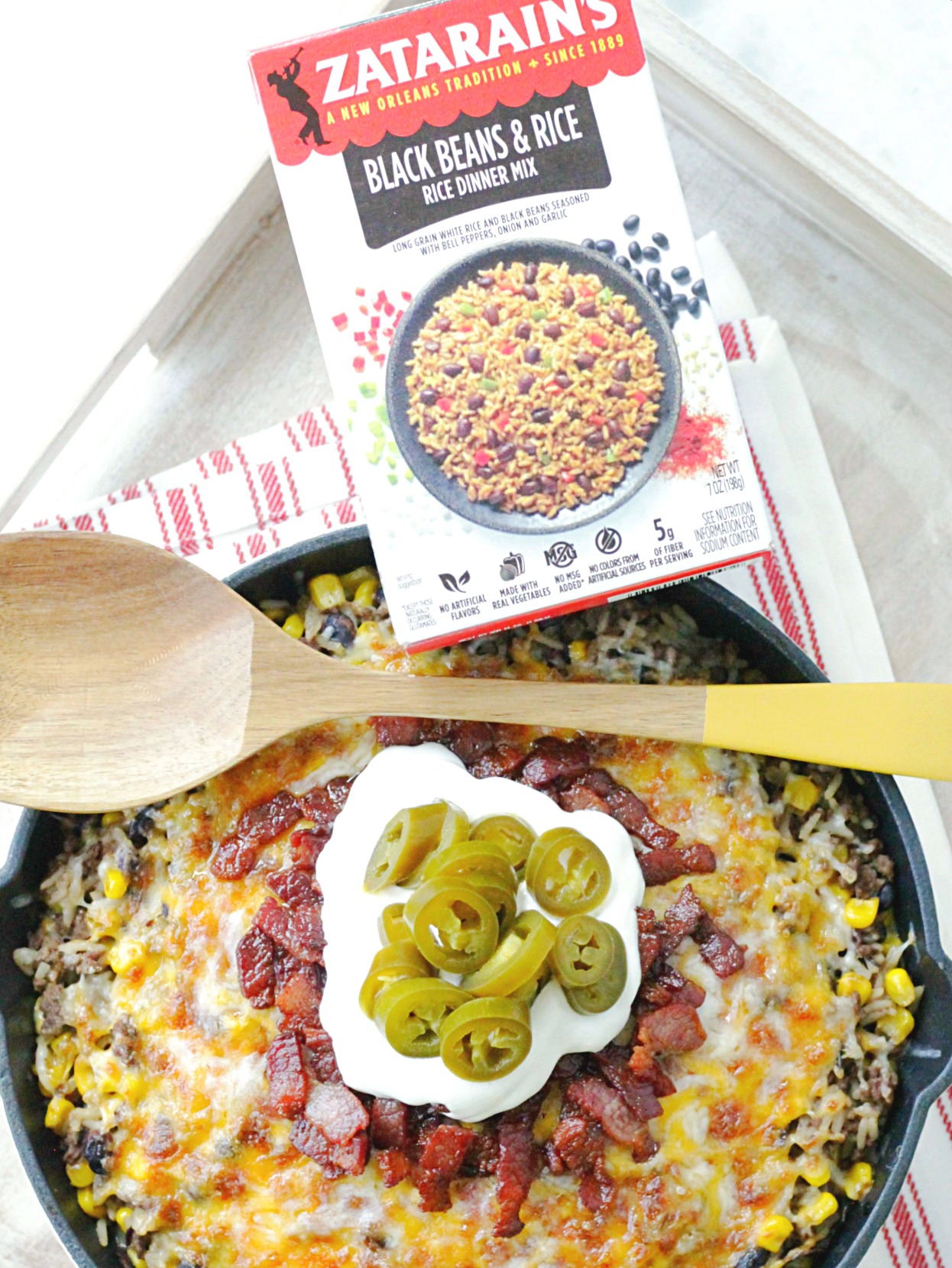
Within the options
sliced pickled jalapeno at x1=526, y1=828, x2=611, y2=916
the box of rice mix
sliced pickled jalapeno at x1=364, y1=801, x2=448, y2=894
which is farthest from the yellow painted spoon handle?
sliced pickled jalapeno at x1=364, y1=801, x2=448, y2=894

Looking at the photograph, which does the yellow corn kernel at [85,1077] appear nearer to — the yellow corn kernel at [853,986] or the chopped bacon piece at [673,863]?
the chopped bacon piece at [673,863]

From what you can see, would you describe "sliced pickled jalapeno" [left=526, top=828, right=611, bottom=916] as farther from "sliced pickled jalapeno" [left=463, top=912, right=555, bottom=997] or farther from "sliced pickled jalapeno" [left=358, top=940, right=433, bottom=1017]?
"sliced pickled jalapeno" [left=358, top=940, right=433, bottom=1017]

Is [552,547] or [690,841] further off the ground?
[552,547]

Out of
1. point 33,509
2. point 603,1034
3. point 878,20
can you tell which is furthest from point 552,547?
point 878,20

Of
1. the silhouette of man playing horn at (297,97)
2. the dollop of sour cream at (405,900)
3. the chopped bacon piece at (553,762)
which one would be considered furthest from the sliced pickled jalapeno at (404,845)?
the silhouette of man playing horn at (297,97)

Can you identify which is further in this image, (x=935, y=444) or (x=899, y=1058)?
(x=935, y=444)

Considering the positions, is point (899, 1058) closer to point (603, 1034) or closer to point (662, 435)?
point (603, 1034)
